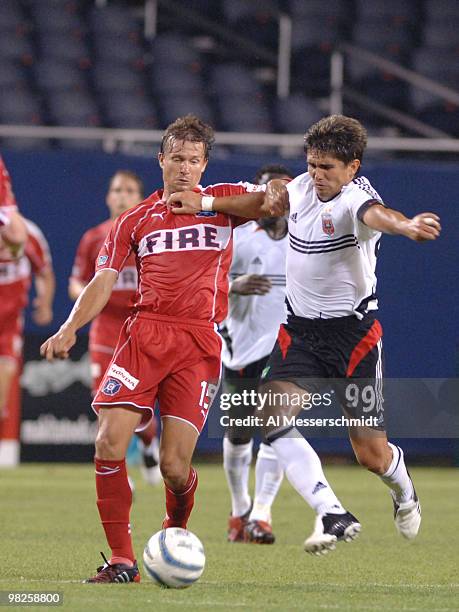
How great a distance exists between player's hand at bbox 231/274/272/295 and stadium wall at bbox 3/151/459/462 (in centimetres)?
703

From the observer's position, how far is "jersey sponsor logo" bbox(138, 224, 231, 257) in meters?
6.82

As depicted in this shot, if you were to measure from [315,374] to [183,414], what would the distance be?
0.81 m

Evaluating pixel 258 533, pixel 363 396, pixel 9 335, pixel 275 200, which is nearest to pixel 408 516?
pixel 363 396

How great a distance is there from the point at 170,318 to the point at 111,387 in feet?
1.62

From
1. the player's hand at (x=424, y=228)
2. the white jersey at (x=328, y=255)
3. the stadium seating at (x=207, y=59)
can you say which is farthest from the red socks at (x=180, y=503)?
the stadium seating at (x=207, y=59)

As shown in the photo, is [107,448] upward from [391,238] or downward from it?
downward

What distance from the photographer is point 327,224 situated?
6926mm

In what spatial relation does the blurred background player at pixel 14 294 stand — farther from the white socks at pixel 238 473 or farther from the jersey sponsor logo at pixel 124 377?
the jersey sponsor logo at pixel 124 377

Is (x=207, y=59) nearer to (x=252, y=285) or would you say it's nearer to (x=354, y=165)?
(x=252, y=285)

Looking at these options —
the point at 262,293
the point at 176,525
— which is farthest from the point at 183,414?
the point at 262,293

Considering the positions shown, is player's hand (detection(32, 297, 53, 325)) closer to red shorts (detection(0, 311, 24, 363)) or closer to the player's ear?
red shorts (detection(0, 311, 24, 363))

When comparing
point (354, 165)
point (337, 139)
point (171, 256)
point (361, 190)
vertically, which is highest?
point (337, 139)

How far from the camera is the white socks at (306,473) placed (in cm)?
655

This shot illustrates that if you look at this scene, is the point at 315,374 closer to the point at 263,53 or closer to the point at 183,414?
the point at 183,414
